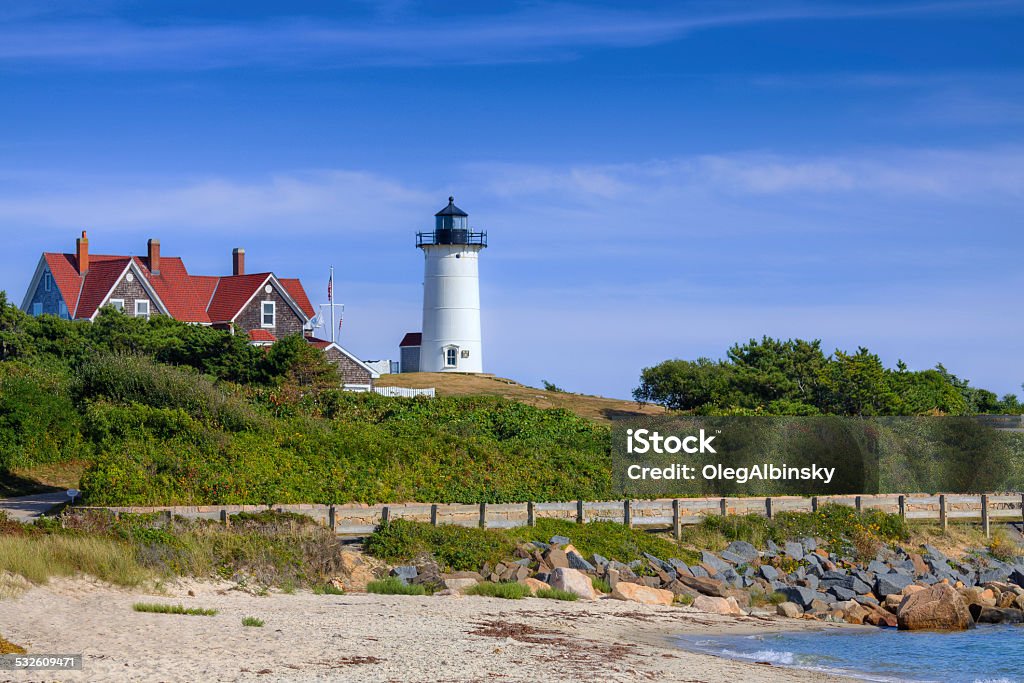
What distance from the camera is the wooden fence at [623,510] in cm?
2461

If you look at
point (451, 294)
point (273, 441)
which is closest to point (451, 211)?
point (451, 294)

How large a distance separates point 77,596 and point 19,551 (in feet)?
4.78

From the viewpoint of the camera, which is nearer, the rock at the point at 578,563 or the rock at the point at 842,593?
the rock at the point at 578,563

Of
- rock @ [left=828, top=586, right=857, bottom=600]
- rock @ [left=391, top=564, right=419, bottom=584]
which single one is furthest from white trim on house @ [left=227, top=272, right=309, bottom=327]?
rock @ [left=828, top=586, right=857, bottom=600]

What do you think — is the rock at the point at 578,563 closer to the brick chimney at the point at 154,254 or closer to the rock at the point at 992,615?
the rock at the point at 992,615

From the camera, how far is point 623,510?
28578 millimetres

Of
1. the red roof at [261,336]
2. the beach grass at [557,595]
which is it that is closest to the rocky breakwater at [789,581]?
the beach grass at [557,595]

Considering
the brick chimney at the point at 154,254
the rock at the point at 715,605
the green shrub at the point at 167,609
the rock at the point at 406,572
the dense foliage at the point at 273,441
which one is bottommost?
the rock at the point at 715,605

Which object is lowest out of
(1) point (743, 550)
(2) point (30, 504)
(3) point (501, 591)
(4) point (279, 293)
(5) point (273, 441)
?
(3) point (501, 591)

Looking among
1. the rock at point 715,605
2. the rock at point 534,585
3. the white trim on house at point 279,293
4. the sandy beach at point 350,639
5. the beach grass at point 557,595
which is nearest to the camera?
the sandy beach at point 350,639

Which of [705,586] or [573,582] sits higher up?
[573,582]

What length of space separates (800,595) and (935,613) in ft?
9.53

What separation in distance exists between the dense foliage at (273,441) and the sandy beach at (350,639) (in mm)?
7517

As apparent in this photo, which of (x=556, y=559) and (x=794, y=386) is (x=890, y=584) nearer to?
(x=556, y=559)
